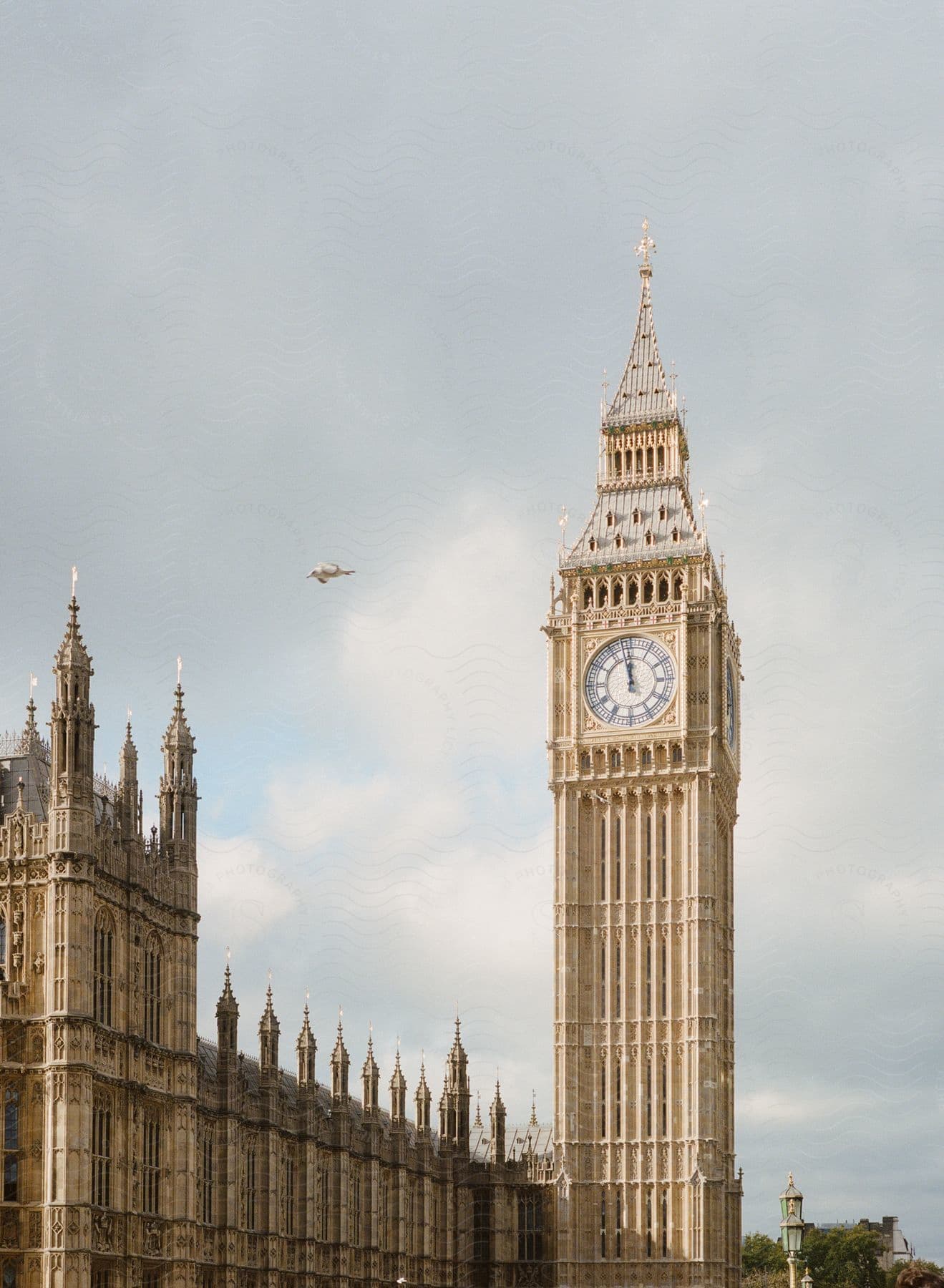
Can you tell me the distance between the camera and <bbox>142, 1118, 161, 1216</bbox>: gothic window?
66188mm

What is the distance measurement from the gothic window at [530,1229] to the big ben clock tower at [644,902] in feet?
6.55

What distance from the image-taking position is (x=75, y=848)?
6134cm

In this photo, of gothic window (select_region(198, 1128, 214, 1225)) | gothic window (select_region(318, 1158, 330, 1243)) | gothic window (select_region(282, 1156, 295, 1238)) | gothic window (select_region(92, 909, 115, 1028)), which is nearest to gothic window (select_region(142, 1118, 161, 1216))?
gothic window (select_region(92, 909, 115, 1028))

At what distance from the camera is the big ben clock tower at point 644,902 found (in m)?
110

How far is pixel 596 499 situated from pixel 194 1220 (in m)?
63.9

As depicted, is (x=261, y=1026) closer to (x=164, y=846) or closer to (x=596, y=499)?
(x=164, y=846)

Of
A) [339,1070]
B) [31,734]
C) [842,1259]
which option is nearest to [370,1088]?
[339,1070]

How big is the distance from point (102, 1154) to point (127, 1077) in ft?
9.66

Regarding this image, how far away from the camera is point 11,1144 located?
59406 mm

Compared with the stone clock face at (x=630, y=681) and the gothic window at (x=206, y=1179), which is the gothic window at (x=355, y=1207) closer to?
the gothic window at (x=206, y=1179)

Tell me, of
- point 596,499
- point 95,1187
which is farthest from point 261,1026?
point 596,499

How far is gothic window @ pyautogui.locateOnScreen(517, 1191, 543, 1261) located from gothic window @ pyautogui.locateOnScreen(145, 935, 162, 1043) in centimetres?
4956

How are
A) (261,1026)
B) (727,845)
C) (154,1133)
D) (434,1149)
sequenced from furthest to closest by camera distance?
(727,845)
(434,1149)
(261,1026)
(154,1133)

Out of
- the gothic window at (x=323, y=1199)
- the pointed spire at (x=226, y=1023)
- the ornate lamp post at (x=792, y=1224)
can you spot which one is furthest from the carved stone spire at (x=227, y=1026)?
the ornate lamp post at (x=792, y=1224)
